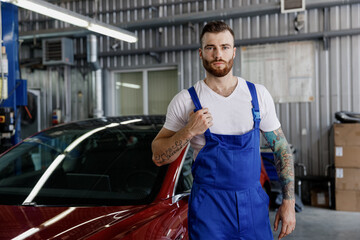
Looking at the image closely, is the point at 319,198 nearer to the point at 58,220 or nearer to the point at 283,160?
the point at 283,160

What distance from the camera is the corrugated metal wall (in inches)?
234

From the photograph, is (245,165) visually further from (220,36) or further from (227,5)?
(227,5)

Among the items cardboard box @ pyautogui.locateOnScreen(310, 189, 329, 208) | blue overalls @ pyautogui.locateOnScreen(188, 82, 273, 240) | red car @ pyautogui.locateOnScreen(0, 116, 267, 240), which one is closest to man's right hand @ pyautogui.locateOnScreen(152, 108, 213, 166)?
blue overalls @ pyautogui.locateOnScreen(188, 82, 273, 240)

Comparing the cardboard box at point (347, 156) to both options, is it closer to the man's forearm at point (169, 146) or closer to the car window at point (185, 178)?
the car window at point (185, 178)

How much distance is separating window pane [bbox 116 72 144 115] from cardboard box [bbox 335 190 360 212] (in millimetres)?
3849

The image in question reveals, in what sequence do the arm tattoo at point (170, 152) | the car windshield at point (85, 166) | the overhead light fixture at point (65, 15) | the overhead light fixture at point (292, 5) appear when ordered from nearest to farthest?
Result: the arm tattoo at point (170, 152), the car windshield at point (85, 166), the overhead light fixture at point (65, 15), the overhead light fixture at point (292, 5)

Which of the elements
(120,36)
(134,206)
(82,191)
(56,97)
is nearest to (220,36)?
(134,206)

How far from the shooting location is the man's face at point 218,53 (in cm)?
173

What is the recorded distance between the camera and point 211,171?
1706 mm

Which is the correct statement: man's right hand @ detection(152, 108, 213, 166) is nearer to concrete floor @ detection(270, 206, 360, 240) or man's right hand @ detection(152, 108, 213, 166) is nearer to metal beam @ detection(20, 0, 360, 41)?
concrete floor @ detection(270, 206, 360, 240)

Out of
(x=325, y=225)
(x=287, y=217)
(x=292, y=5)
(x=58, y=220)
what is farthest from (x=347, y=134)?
(x=58, y=220)

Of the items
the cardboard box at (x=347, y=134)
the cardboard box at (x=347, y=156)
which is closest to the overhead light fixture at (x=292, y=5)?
the cardboard box at (x=347, y=134)

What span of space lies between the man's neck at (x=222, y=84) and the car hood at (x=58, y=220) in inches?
28.8

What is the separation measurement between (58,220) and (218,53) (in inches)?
42.6
